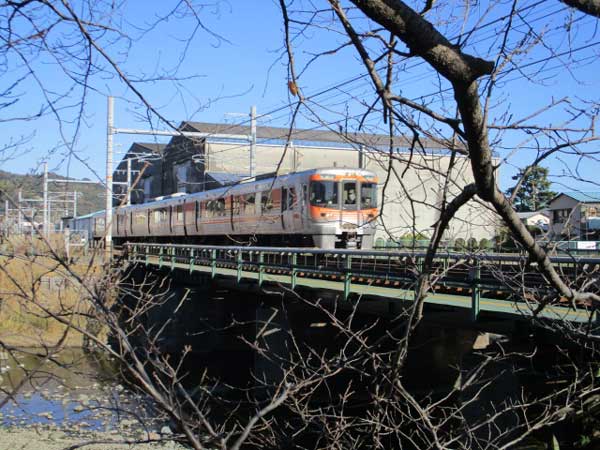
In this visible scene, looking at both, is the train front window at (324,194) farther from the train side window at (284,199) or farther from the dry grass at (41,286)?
the dry grass at (41,286)

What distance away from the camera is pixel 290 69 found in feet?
11.8

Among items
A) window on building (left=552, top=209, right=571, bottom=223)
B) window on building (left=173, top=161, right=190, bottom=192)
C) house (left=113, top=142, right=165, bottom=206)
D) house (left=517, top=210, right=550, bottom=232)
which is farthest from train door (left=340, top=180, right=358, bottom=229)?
house (left=517, top=210, right=550, bottom=232)

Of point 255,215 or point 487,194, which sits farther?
point 255,215

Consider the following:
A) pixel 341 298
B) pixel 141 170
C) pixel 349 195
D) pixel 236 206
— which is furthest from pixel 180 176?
pixel 236 206

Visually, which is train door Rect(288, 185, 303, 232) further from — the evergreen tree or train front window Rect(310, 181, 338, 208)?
the evergreen tree

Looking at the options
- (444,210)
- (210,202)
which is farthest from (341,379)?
(444,210)

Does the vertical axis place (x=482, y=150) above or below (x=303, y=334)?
above

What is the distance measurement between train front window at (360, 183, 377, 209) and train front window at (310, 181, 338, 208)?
1031mm

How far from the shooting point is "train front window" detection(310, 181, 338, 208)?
23094 mm

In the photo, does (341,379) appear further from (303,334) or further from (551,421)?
(551,421)

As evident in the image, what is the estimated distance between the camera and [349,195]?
24.1 m

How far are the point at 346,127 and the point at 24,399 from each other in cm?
1852

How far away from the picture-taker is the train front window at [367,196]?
953 inches

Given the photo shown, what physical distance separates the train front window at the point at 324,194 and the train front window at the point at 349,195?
1.44ft
